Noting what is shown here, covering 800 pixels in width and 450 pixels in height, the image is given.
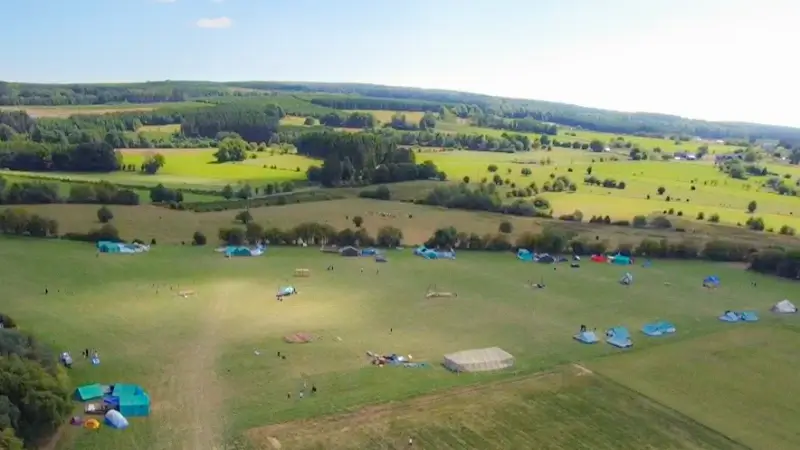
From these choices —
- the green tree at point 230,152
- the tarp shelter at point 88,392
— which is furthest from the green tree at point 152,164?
the tarp shelter at point 88,392

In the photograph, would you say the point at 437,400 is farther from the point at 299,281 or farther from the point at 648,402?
the point at 299,281

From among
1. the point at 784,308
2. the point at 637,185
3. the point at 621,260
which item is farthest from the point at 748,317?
the point at 637,185

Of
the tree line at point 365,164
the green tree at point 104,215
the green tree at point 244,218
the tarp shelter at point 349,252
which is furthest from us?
the tree line at point 365,164

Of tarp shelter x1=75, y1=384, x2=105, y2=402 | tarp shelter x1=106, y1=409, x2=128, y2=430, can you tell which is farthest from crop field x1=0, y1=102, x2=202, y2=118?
tarp shelter x1=106, y1=409, x2=128, y2=430

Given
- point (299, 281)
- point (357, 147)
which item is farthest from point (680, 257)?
point (357, 147)

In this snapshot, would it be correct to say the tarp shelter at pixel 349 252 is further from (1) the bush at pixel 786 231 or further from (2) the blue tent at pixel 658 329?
(1) the bush at pixel 786 231

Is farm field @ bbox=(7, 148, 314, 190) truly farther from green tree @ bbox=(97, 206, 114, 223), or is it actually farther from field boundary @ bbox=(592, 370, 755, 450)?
field boundary @ bbox=(592, 370, 755, 450)

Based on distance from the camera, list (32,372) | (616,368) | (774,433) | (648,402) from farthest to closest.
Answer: (616,368)
(648,402)
(774,433)
(32,372)
